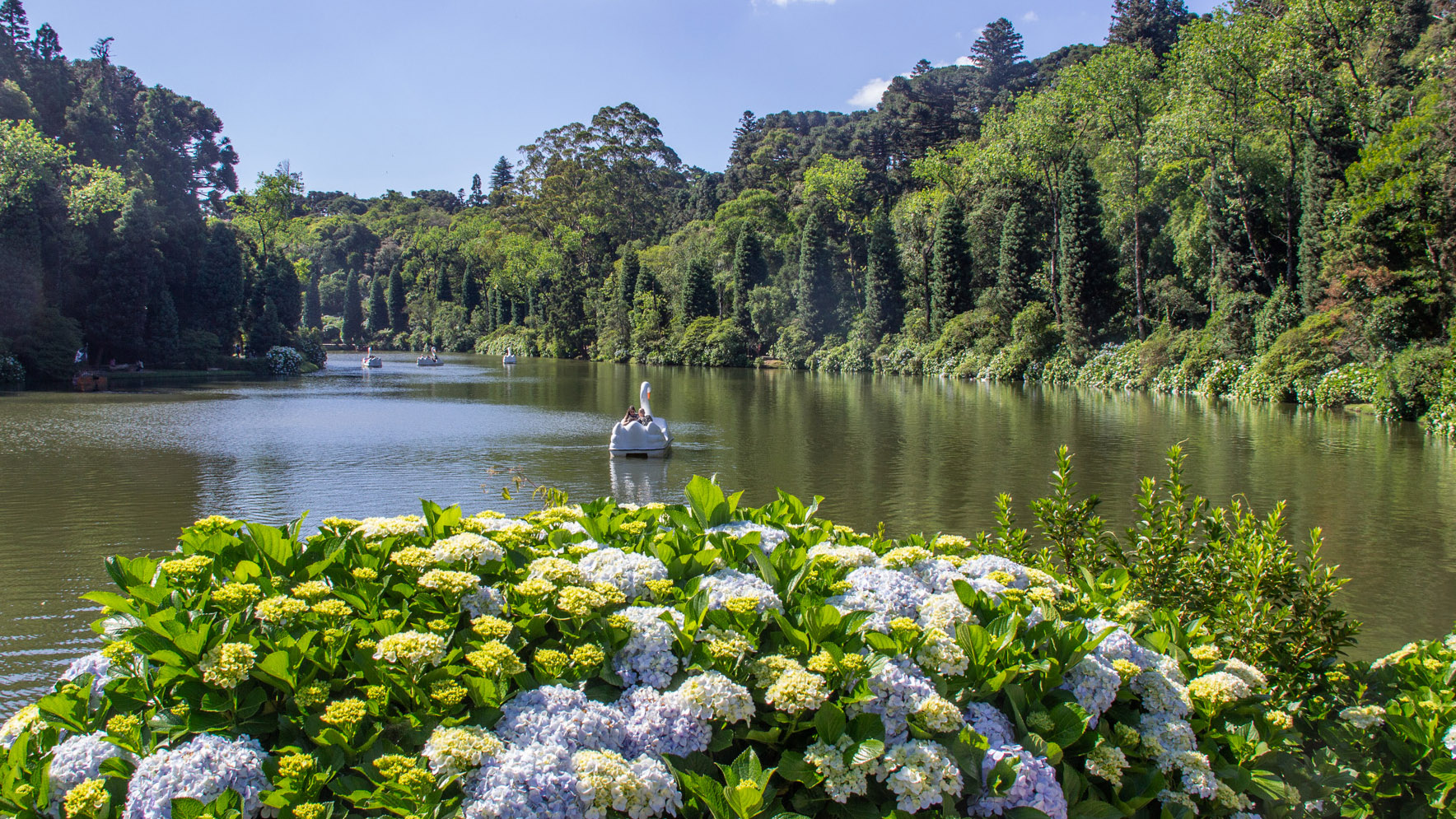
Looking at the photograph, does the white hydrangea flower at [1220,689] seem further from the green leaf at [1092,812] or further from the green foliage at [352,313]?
the green foliage at [352,313]

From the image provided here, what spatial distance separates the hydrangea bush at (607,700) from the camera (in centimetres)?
216

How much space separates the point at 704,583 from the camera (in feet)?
9.61

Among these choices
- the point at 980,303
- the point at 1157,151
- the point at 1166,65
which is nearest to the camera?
the point at 1157,151

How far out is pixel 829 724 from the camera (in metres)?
2.36

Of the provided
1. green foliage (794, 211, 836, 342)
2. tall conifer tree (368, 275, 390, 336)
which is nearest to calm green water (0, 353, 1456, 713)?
green foliage (794, 211, 836, 342)

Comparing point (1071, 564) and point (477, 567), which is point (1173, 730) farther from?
point (1071, 564)

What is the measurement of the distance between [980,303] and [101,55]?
60.3 meters

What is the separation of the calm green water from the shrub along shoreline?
416 centimetres

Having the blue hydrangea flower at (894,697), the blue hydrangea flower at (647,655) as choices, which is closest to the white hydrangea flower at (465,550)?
the blue hydrangea flower at (647,655)

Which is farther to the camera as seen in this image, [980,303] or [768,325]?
[768,325]

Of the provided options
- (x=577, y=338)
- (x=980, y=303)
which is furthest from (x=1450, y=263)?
(x=577, y=338)

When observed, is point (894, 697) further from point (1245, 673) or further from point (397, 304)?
point (397, 304)

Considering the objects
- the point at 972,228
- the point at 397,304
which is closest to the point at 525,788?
the point at 972,228

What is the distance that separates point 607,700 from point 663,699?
199mm
